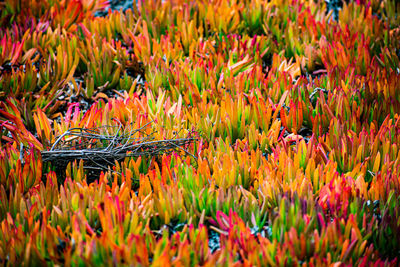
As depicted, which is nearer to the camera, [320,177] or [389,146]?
[320,177]

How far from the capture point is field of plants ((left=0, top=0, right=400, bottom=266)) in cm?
163

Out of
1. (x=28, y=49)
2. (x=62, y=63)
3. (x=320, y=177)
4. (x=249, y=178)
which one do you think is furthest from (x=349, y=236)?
(x=28, y=49)

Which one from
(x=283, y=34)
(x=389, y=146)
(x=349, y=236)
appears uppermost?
(x=283, y=34)

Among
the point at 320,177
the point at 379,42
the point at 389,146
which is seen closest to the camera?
the point at 320,177

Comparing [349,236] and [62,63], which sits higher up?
[62,63]

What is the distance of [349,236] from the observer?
1705 mm

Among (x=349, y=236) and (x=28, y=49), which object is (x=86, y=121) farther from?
(x=349, y=236)

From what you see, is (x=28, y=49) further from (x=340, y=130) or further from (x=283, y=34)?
(x=340, y=130)

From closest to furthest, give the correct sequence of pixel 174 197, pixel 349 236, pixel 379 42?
pixel 349 236, pixel 174 197, pixel 379 42

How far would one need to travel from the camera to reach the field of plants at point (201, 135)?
1.63 m

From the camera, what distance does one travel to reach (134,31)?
352cm

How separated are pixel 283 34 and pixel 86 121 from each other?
6.53 feet

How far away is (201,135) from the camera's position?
2.41 metres

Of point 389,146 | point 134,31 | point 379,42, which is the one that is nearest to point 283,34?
point 379,42
